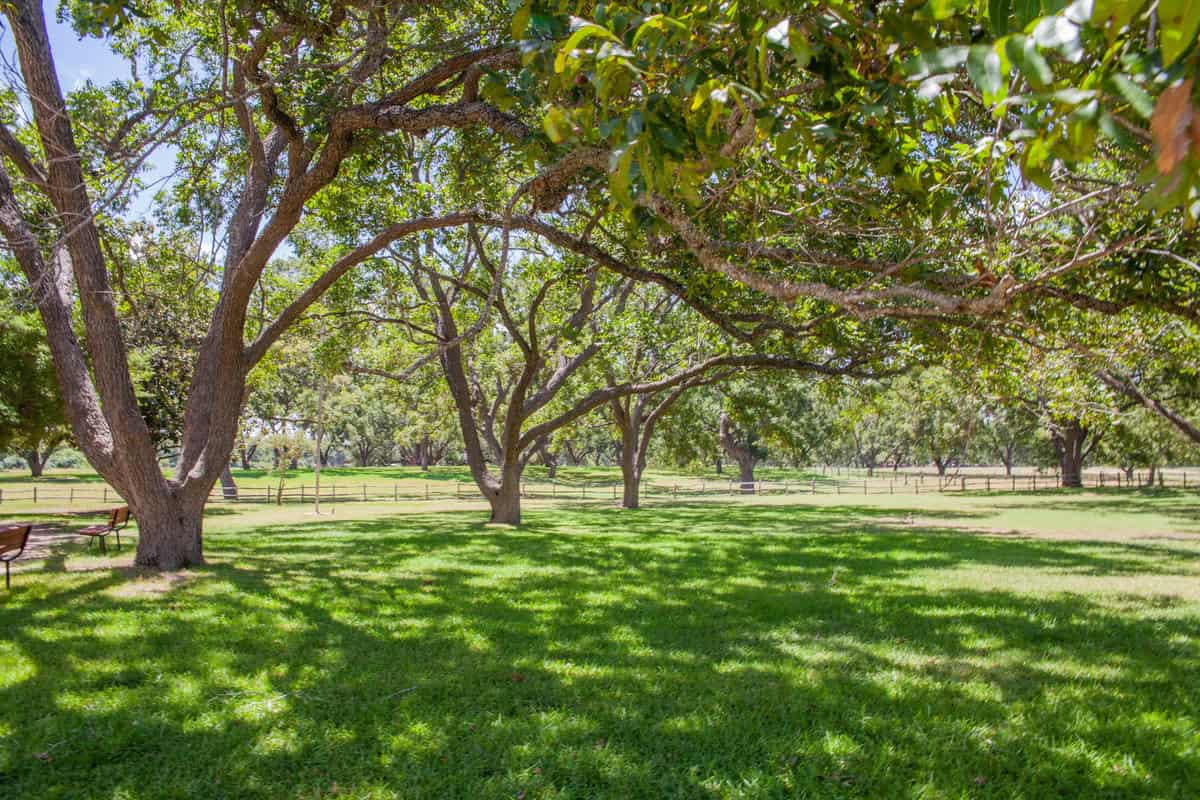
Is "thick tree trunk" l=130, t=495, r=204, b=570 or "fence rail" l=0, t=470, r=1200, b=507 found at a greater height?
"thick tree trunk" l=130, t=495, r=204, b=570

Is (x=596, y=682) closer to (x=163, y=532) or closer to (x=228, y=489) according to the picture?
(x=163, y=532)

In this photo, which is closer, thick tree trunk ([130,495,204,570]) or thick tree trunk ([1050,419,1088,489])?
thick tree trunk ([130,495,204,570])

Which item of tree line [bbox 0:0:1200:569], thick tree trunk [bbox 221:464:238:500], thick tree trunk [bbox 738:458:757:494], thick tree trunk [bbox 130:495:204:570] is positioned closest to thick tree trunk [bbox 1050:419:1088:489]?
thick tree trunk [bbox 738:458:757:494]

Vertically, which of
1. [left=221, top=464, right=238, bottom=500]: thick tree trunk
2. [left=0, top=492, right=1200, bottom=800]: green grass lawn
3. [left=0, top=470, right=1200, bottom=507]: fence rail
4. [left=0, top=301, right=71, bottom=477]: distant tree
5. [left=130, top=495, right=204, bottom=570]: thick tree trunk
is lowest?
[left=0, top=470, right=1200, bottom=507]: fence rail

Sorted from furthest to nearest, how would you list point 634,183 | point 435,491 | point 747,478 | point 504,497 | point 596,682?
point 747,478
point 435,491
point 504,497
point 596,682
point 634,183

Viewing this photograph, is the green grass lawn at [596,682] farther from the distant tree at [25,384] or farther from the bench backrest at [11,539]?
the distant tree at [25,384]

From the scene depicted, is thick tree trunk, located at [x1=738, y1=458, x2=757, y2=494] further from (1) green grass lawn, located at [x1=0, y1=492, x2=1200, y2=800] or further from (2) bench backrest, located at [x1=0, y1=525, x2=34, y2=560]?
(2) bench backrest, located at [x1=0, y1=525, x2=34, y2=560]

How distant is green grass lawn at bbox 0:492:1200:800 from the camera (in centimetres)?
354

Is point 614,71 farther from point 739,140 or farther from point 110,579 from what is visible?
point 110,579

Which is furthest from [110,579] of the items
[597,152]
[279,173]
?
[597,152]

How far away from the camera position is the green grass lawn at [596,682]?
3541 millimetres

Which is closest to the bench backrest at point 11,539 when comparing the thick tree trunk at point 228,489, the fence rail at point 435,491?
the fence rail at point 435,491

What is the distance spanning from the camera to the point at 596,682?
4816mm

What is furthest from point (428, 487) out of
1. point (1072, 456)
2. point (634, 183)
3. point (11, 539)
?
point (634, 183)
